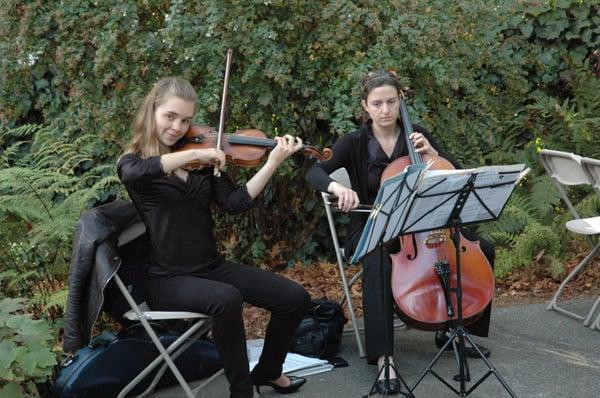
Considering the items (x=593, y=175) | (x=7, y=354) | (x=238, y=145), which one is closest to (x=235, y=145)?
(x=238, y=145)

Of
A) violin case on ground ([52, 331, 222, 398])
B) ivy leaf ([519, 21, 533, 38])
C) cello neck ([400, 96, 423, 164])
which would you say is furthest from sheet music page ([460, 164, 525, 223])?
ivy leaf ([519, 21, 533, 38])

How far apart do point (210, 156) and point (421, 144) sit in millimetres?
1145

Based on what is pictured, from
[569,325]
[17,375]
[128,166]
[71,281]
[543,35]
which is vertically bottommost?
[569,325]

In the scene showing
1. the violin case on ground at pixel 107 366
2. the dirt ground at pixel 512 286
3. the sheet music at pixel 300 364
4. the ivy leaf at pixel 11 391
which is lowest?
the dirt ground at pixel 512 286

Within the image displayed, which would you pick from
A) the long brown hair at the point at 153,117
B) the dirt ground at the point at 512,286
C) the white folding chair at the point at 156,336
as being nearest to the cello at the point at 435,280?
the white folding chair at the point at 156,336

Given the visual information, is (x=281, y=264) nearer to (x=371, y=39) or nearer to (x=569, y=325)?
(x=371, y=39)

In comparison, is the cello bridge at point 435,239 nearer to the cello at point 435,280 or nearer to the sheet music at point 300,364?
the cello at point 435,280

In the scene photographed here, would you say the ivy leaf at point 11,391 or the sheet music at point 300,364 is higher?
the ivy leaf at point 11,391

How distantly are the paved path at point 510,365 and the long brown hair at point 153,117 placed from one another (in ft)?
3.80

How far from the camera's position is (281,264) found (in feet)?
20.9

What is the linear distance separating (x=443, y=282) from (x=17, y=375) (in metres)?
1.82

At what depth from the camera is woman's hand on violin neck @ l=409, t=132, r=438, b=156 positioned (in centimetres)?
423

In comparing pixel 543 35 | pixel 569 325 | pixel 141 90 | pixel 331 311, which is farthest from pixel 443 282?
pixel 543 35

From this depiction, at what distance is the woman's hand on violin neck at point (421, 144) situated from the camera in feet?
13.9
